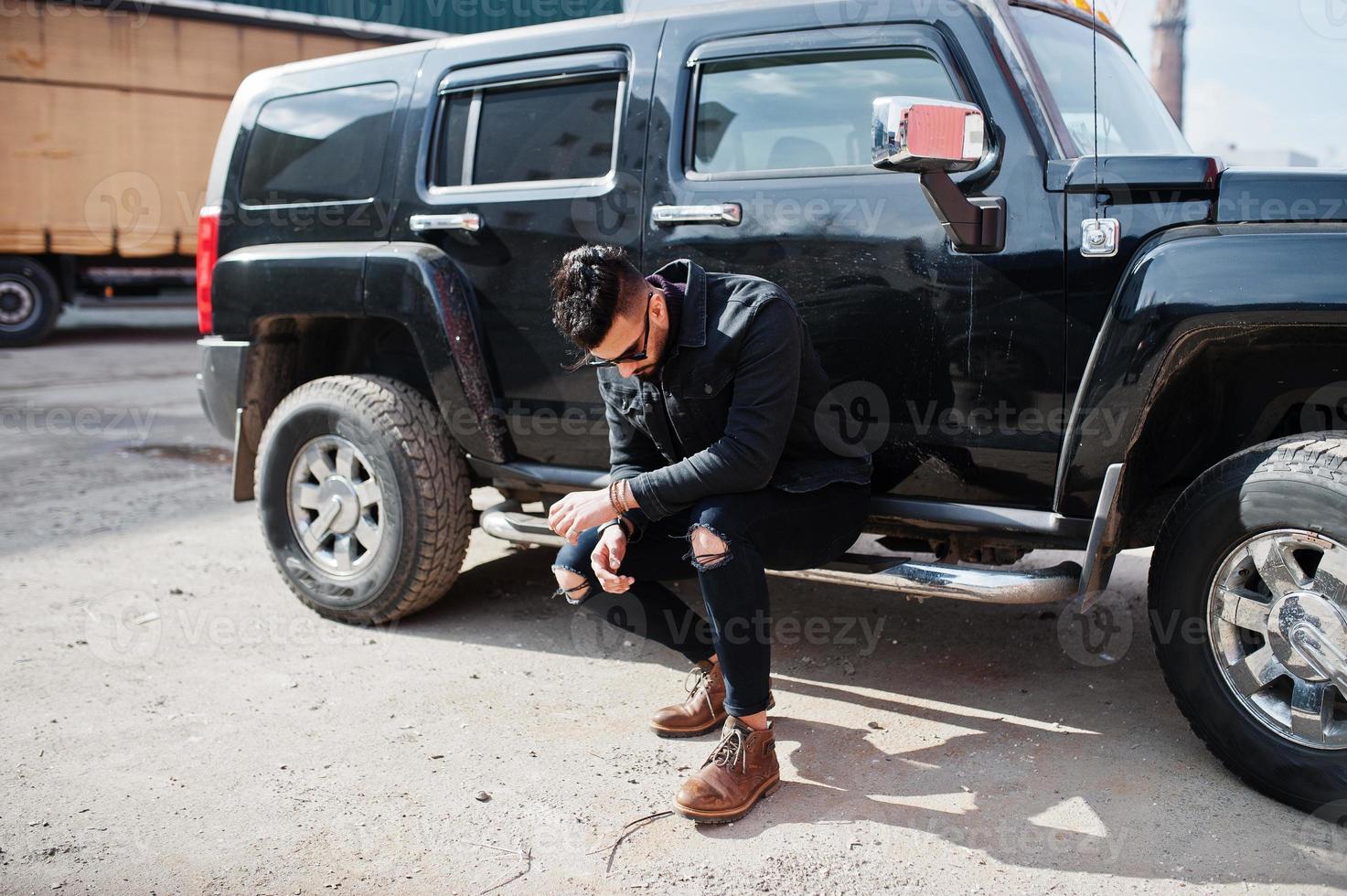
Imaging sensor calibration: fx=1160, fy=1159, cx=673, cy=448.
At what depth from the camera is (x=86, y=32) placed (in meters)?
12.1

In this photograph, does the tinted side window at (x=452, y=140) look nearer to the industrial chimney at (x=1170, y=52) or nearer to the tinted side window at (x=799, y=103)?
the tinted side window at (x=799, y=103)

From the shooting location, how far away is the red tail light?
4262 millimetres

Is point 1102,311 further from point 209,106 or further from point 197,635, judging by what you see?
point 209,106

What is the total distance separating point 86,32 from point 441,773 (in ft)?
38.8

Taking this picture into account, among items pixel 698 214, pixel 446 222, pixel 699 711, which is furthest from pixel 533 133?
pixel 699 711

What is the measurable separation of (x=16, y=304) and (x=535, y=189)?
11383 millimetres

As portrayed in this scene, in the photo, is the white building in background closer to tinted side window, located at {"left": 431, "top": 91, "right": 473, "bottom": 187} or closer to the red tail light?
tinted side window, located at {"left": 431, "top": 91, "right": 473, "bottom": 187}

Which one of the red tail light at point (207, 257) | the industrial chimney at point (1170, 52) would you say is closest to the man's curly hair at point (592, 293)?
the industrial chimney at point (1170, 52)

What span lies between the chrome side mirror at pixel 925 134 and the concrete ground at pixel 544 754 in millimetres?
1506

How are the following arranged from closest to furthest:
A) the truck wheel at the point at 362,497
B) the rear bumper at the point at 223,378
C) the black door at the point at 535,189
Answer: the black door at the point at 535,189, the truck wheel at the point at 362,497, the rear bumper at the point at 223,378

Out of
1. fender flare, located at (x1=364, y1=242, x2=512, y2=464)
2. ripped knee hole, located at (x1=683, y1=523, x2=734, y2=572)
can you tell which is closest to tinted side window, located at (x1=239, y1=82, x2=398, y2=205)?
fender flare, located at (x1=364, y1=242, x2=512, y2=464)

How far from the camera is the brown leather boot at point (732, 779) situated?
8.84ft

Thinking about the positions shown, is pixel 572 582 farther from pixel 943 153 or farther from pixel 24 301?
pixel 24 301

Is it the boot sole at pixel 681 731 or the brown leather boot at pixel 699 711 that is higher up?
the brown leather boot at pixel 699 711
